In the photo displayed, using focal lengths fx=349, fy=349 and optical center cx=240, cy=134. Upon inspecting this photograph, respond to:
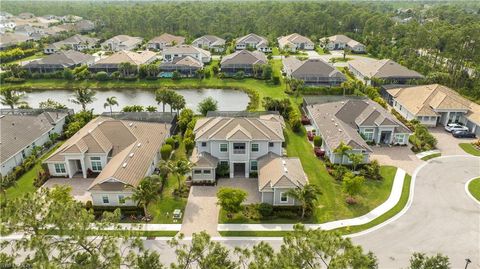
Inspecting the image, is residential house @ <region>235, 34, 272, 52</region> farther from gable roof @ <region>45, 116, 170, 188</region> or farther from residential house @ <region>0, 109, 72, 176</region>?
gable roof @ <region>45, 116, 170, 188</region>

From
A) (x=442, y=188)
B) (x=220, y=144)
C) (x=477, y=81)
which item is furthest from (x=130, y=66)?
(x=477, y=81)

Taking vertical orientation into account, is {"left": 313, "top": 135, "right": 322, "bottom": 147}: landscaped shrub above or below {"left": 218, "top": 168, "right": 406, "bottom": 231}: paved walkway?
above

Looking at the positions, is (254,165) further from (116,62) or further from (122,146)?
(116,62)

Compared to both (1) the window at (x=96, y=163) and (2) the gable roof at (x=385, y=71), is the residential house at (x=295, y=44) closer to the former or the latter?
(2) the gable roof at (x=385, y=71)

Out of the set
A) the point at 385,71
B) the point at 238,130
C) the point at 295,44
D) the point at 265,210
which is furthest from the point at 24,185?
the point at 295,44

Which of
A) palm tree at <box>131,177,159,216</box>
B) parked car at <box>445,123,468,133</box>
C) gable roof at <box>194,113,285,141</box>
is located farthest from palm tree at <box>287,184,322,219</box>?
parked car at <box>445,123,468,133</box>

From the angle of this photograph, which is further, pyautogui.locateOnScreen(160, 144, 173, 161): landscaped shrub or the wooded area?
the wooded area

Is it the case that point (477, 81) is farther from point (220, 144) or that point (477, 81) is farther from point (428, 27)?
point (220, 144)
